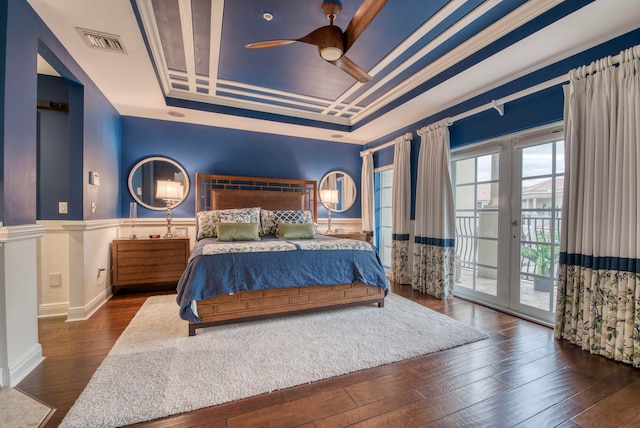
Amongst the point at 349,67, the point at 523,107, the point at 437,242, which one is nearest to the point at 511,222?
the point at 437,242

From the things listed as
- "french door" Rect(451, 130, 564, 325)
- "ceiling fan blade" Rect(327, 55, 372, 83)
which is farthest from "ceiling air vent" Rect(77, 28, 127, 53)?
"french door" Rect(451, 130, 564, 325)

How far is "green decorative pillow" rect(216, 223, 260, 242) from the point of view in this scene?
11.5ft

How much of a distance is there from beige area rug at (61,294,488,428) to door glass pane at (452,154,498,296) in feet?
3.10

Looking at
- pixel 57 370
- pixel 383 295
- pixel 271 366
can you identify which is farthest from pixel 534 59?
pixel 57 370

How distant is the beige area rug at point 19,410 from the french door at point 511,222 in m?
4.02

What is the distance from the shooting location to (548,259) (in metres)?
2.77

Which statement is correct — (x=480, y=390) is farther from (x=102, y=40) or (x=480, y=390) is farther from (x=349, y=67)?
(x=102, y=40)

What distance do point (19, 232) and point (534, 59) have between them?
14.6ft

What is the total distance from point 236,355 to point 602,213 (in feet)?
10.2

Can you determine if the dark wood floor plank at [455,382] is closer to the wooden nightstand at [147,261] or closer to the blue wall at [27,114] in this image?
the blue wall at [27,114]

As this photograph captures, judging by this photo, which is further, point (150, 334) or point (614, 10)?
point (150, 334)

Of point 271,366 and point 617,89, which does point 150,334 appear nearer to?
point 271,366

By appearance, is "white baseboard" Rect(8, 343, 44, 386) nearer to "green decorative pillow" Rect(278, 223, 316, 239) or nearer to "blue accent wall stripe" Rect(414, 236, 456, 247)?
"green decorative pillow" Rect(278, 223, 316, 239)

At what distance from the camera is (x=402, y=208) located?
4.41m
